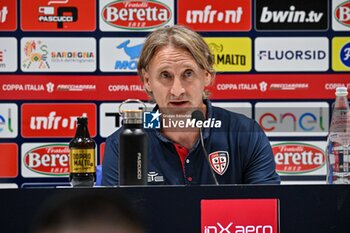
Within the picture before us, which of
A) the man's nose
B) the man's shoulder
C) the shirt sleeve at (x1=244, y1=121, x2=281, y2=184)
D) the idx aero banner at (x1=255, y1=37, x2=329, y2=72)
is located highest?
the idx aero banner at (x1=255, y1=37, x2=329, y2=72)

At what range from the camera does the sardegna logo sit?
3.92 m

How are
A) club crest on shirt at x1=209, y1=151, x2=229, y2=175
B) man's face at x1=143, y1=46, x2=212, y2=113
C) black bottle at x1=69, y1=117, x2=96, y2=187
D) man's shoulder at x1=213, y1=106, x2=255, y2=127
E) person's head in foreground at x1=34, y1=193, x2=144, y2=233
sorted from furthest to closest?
man's face at x1=143, y1=46, x2=212, y2=113, man's shoulder at x1=213, y1=106, x2=255, y2=127, club crest on shirt at x1=209, y1=151, x2=229, y2=175, black bottle at x1=69, y1=117, x2=96, y2=187, person's head in foreground at x1=34, y1=193, x2=144, y2=233

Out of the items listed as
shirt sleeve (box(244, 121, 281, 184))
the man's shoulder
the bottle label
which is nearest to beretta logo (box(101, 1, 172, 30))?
the man's shoulder

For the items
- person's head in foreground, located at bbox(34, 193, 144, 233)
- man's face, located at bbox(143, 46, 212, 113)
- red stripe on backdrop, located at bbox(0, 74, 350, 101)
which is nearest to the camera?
person's head in foreground, located at bbox(34, 193, 144, 233)

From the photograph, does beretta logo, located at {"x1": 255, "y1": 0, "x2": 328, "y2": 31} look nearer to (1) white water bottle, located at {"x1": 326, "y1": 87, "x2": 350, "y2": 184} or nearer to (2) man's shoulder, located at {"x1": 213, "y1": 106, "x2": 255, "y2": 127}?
(2) man's shoulder, located at {"x1": 213, "y1": 106, "x2": 255, "y2": 127}

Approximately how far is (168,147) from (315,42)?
2.42 metres

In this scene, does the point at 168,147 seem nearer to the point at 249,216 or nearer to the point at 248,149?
the point at 248,149

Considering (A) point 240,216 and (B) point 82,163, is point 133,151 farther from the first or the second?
(A) point 240,216

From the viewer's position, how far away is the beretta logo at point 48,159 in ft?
12.8

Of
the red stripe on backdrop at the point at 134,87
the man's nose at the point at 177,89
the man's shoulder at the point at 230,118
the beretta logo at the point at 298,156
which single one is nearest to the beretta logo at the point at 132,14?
the red stripe on backdrop at the point at 134,87

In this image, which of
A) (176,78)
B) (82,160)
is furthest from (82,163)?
(176,78)

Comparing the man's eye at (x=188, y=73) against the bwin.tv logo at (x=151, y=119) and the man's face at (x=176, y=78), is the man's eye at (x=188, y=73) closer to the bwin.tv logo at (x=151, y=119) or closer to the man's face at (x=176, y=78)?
the man's face at (x=176, y=78)

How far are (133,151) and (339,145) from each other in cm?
58

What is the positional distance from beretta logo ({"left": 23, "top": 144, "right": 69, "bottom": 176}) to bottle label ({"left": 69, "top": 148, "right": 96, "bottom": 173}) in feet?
7.78
